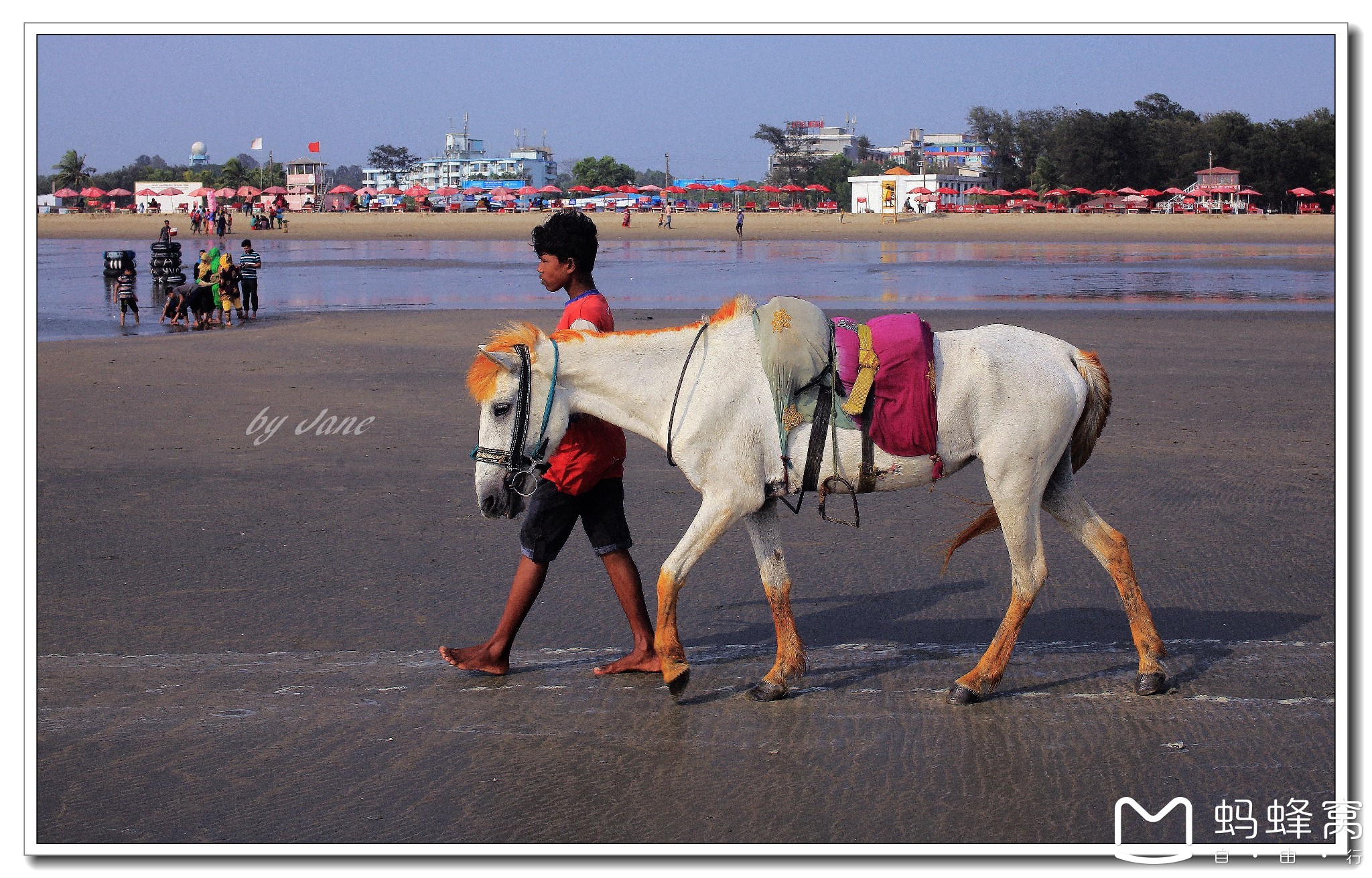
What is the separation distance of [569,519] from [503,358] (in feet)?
2.92

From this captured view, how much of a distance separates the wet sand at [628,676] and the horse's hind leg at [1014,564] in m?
0.11

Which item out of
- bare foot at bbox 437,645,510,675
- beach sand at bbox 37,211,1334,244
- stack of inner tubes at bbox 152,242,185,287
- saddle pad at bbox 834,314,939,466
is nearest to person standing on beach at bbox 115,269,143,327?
stack of inner tubes at bbox 152,242,185,287

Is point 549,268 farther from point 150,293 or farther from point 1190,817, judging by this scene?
point 150,293

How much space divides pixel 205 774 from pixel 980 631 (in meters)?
3.70

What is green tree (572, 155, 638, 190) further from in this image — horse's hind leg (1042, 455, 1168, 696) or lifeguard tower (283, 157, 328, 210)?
horse's hind leg (1042, 455, 1168, 696)

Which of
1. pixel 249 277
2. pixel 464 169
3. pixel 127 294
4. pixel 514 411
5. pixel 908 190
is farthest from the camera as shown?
pixel 464 169

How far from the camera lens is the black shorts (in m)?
5.54

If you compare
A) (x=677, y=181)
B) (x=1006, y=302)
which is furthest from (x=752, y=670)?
(x=677, y=181)

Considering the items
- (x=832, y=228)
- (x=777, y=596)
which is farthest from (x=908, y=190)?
(x=777, y=596)

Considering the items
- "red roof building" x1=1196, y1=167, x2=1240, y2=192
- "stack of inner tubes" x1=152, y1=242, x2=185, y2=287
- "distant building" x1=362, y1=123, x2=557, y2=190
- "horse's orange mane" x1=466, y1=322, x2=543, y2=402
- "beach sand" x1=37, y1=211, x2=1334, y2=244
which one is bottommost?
"horse's orange mane" x1=466, y1=322, x2=543, y2=402

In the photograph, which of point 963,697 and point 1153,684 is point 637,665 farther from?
point 1153,684

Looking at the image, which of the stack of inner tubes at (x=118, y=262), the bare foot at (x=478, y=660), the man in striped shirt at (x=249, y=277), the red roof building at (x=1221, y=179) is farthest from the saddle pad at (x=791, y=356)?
the red roof building at (x=1221, y=179)

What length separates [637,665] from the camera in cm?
562

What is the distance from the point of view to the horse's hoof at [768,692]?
5.29 m
